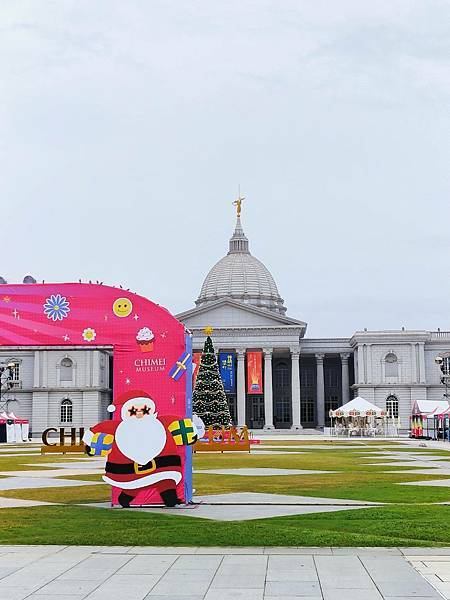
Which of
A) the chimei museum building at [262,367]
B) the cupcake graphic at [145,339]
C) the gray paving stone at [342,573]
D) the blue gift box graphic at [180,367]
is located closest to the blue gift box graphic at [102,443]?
the blue gift box graphic at [180,367]

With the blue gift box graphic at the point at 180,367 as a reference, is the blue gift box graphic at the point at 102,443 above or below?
below

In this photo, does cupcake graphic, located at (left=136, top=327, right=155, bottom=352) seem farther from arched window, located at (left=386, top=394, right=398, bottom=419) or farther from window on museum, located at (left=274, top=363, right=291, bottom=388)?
window on museum, located at (left=274, top=363, right=291, bottom=388)

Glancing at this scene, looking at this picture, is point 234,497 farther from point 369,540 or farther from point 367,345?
point 367,345

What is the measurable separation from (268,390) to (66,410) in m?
24.4

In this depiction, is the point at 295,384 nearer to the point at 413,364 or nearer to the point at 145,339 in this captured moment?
the point at 413,364

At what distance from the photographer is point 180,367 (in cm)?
1894

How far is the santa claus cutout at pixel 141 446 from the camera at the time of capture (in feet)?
59.7

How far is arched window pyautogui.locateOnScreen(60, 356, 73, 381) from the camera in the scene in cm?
10812

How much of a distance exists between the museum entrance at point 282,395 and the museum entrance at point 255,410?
250cm

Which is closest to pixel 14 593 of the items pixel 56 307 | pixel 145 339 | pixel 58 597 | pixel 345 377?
pixel 58 597

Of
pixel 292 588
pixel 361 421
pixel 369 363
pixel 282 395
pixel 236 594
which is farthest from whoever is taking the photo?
pixel 282 395

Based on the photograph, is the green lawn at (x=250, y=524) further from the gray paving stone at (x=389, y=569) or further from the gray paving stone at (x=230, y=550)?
the gray paving stone at (x=389, y=569)

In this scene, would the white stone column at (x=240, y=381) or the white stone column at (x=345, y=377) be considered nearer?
the white stone column at (x=240, y=381)

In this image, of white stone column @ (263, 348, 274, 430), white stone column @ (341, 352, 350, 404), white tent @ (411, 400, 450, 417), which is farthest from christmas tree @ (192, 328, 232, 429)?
white stone column @ (341, 352, 350, 404)
